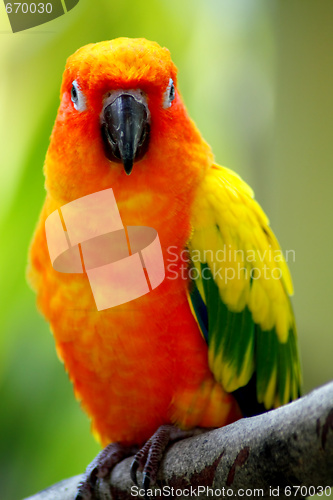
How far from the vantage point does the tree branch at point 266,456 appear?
0.69 meters

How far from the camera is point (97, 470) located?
1.29 metres

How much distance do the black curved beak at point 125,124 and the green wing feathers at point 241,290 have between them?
236mm

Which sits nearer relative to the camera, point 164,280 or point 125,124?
point 125,124

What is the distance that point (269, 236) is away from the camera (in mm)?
1353

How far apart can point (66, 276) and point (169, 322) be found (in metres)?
0.28

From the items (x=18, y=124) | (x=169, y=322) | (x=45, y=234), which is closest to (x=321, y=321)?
(x=169, y=322)

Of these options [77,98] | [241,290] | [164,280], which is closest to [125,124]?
[77,98]

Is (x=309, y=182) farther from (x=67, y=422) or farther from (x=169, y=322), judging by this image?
(x=67, y=422)

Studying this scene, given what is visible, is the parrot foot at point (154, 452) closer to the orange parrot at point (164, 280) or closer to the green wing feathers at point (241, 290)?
the orange parrot at point (164, 280)

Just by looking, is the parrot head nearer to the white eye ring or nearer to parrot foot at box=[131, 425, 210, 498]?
the white eye ring

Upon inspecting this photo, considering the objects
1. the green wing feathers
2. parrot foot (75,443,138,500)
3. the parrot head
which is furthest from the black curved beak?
parrot foot (75,443,138,500)

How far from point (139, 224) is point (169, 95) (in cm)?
33

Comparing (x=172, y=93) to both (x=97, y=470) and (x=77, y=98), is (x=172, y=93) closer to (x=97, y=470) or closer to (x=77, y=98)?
(x=77, y=98)

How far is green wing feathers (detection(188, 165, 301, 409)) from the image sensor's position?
48.4 inches
